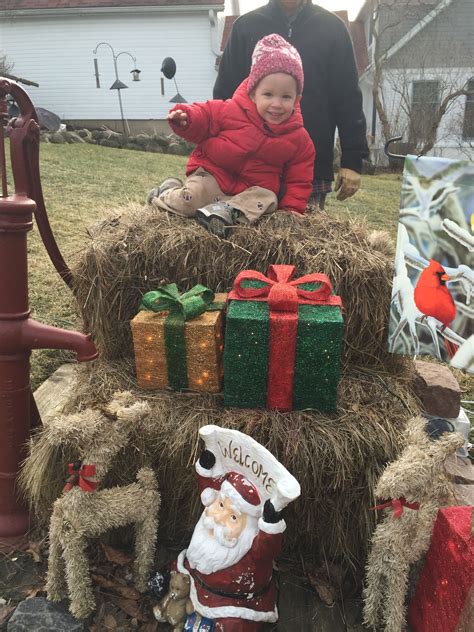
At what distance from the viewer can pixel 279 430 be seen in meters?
1.96

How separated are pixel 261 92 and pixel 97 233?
37.0 inches

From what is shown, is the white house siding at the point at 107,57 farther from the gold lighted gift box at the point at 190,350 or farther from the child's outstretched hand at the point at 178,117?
the gold lighted gift box at the point at 190,350

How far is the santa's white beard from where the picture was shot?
1632mm

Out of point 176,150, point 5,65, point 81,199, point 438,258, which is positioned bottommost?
point 176,150

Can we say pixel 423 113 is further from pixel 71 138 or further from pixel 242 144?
pixel 242 144

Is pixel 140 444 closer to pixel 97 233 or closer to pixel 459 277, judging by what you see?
pixel 97 233

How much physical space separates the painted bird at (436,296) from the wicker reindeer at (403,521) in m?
0.45

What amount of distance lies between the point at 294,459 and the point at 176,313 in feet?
2.19

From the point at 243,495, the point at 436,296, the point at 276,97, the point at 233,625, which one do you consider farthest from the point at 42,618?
the point at 276,97

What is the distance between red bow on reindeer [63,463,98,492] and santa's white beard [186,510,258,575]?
0.36 metres

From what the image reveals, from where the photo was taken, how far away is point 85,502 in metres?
1.76

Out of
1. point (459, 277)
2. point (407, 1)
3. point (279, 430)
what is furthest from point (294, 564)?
point (407, 1)

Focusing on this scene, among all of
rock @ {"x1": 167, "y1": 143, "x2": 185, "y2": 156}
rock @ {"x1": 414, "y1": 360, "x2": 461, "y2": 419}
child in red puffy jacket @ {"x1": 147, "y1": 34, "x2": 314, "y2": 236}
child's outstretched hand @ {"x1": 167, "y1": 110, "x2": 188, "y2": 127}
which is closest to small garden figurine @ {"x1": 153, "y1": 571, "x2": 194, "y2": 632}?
child in red puffy jacket @ {"x1": 147, "y1": 34, "x2": 314, "y2": 236}

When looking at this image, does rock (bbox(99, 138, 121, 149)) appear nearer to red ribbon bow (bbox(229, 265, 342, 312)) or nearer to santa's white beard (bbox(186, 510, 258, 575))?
red ribbon bow (bbox(229, 265, 342, 312))
